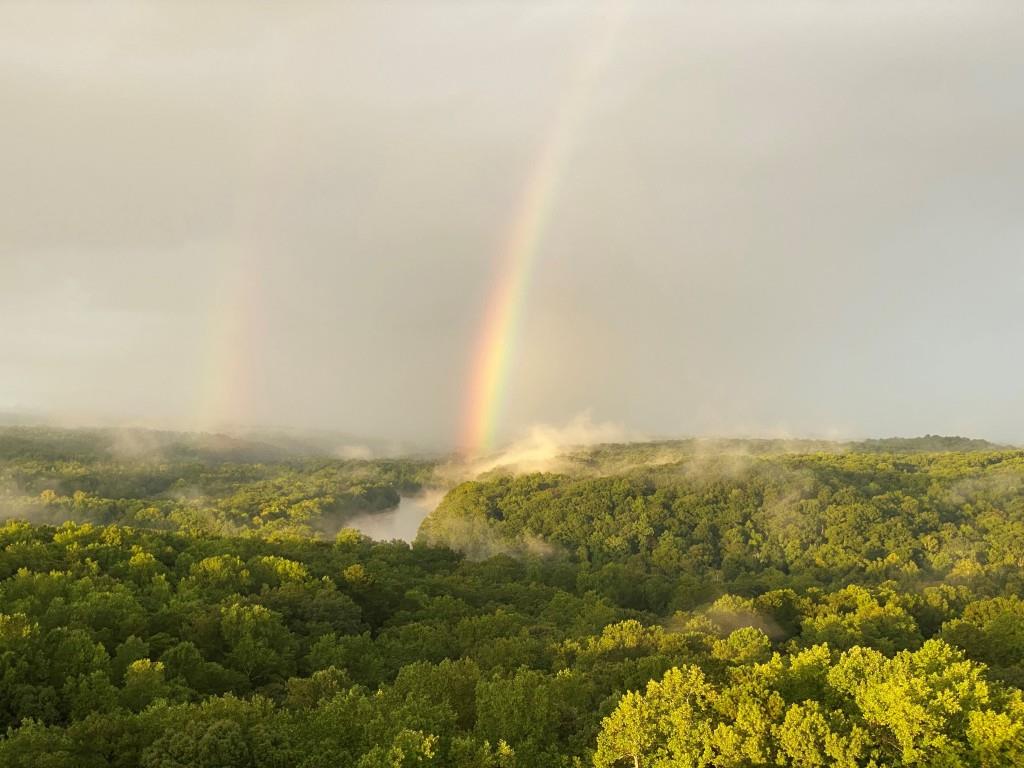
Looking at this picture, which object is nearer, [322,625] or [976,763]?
[976,763]

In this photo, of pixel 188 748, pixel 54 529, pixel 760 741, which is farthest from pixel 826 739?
pixel 54 529

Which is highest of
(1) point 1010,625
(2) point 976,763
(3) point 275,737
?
(3) point 275,737

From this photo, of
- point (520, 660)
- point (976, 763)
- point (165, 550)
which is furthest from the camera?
point (165, 550)

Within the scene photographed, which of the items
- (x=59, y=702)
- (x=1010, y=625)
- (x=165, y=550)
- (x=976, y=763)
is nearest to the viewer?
(x=976, y=763)

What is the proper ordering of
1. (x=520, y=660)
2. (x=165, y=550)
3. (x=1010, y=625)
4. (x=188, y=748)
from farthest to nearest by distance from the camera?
(x=165, y=550), (x=1010, y=625), (x=520, y=660), (x=188, y=748)

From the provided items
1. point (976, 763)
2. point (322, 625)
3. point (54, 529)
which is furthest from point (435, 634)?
point (54, 529)

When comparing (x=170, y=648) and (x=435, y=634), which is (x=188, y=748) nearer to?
(x=170, y=648)

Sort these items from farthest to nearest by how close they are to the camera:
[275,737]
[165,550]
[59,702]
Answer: [165,550]
[59,702]
[275,737]

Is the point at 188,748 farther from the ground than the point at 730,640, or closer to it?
farther from the ground

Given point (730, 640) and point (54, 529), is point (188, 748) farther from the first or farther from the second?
point (54, 529)
